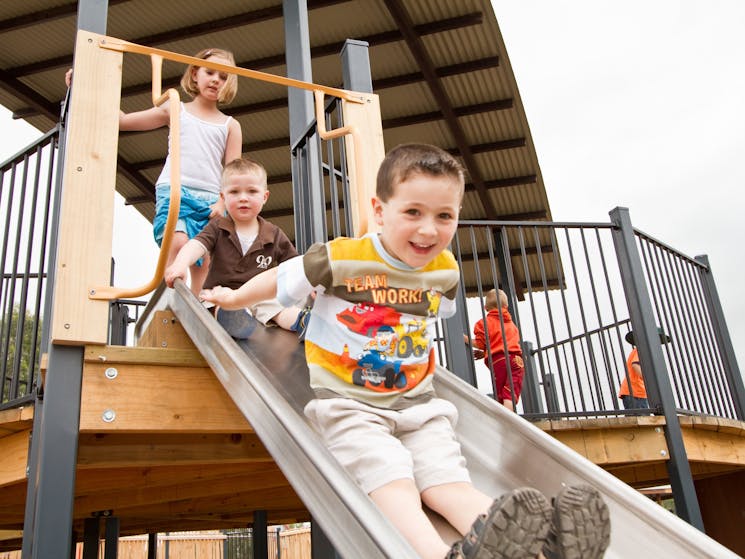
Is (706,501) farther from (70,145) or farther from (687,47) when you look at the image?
(687,47)

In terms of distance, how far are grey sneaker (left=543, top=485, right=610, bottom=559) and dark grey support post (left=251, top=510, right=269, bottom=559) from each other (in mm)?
5338

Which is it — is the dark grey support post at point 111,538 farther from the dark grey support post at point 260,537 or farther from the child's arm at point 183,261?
the child's arm at point 183,261

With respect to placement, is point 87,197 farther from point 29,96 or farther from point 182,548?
point 182,548

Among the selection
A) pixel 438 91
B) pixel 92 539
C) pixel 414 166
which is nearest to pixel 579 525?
pixel 414 166

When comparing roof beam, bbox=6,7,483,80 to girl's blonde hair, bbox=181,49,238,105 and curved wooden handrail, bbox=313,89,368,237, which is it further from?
curved wooden handrail, bbox=313,89,368,237

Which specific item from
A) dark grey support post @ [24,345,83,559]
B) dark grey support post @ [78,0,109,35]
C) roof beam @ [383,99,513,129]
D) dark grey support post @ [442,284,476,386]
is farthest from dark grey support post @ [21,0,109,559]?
roof beam @ [383,99,513,129]

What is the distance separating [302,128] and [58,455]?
8.96 feet

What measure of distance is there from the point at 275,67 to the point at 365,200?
18.8 feet

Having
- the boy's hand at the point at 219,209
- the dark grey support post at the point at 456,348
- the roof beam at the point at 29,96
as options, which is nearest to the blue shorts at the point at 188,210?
the boy's hand at the point at 219,209

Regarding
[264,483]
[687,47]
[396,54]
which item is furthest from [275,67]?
[687,47]

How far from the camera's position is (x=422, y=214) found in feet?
6.53

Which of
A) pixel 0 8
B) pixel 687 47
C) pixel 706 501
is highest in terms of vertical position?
pixel 687 47

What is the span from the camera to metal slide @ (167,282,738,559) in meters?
1.45

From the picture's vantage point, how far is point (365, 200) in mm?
3146
